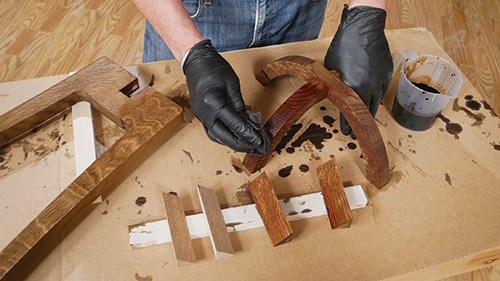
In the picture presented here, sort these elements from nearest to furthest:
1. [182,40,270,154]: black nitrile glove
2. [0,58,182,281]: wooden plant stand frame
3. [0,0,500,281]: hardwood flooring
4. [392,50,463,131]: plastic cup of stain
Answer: [0,58,182,281]: wooden plant stand frame → [182,40,270,154]: black nitrile glove → [392,50,463,131]: plastic cup of stain → [0,0,500,281]: hardwood flooring

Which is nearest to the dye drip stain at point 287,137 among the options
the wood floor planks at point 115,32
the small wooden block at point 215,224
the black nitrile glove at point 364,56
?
the black nitrile glove at point 364,56

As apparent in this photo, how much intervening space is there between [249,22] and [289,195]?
1.92ft

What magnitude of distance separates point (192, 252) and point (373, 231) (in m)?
0.43

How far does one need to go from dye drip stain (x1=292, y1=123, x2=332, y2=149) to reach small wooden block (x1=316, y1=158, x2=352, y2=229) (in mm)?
127

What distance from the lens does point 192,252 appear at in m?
0.84

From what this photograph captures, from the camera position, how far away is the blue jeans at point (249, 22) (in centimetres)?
117

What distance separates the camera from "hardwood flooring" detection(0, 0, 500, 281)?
2145 mm

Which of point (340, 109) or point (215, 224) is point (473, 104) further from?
point (215, 224)

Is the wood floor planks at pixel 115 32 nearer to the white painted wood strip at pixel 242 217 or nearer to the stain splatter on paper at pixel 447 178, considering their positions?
the stain splatter on paper at pixel 447 178

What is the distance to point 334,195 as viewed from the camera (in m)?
0.91

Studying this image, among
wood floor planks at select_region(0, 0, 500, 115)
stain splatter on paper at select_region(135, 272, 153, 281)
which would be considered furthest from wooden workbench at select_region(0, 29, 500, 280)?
wood floor planks at select_region(0, 0, 500, 115)

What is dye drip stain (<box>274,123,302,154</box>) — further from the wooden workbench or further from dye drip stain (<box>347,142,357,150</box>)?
dye drip stain (<box>347,142,357,150</box>)

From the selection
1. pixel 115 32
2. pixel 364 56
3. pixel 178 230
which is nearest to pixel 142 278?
pixel 178 230

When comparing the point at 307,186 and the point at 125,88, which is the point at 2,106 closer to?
the point at 125,88
